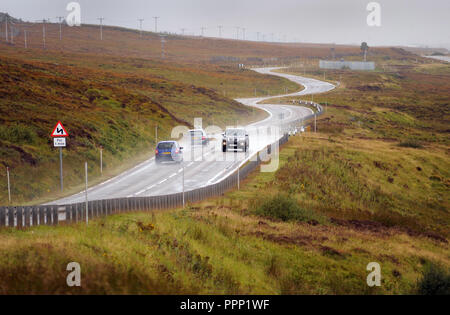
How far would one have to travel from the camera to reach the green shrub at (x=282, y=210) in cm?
2464

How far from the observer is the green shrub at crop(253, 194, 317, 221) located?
2464 cm

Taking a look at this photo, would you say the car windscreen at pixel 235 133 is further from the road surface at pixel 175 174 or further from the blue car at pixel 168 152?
the blue car at pixel 168 152

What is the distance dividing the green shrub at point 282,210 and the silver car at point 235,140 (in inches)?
531

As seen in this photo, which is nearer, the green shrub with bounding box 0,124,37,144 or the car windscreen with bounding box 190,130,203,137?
the green shrub with bounding box 0,124,37,144

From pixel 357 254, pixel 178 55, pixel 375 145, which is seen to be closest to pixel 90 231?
pixel 357 254

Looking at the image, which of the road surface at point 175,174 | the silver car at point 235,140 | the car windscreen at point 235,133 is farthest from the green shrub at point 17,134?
the car windscreen at point 235,133

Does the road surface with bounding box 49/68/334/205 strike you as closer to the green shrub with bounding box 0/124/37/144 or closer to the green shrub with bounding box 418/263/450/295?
the green shrub with bounding box 0/124/37/144

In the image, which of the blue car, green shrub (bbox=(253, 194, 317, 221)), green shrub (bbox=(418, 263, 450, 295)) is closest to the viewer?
green shrub (bbox=(418, 263, 450, 295))

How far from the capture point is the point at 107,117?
46.2 m

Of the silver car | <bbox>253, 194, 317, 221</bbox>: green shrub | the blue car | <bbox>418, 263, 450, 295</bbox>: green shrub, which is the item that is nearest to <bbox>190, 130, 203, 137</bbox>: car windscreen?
the silver car

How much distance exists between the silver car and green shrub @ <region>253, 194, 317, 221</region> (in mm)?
13488

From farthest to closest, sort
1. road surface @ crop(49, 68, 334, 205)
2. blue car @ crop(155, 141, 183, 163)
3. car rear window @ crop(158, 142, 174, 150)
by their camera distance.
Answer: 1. car rear window @ crop(158, 142, 174, 150)
2. blue car @ crop(155, 141, 183, 163)
3. road surface @ crop(49, 68, 334, 205)

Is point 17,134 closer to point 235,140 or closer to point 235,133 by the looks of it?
point 235,140
